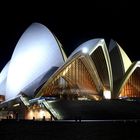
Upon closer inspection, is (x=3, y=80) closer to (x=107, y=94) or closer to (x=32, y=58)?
(x=32, y=58)

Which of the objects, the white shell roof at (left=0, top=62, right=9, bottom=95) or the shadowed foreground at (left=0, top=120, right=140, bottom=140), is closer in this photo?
the shadowed foreground at (left=0, top=120, right=140, bottom=140)

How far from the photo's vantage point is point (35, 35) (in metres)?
27.7

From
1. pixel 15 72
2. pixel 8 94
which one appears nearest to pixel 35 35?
pixel 15 72

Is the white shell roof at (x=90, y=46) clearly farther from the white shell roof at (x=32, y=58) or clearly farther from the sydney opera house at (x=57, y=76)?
the white shell roof at (x=32, y=58)

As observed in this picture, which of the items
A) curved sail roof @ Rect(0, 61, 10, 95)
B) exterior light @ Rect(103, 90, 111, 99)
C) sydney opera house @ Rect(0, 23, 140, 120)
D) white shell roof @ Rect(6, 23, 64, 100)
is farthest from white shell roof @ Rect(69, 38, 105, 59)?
curved sail roof @ Rect(0, 61, 10, 95)

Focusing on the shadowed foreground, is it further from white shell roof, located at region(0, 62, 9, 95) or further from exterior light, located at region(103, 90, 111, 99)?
white shell roof, located at region(0, 62, 9, 95)

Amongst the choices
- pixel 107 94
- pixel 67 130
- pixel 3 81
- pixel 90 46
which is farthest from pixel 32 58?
pixel 67 130

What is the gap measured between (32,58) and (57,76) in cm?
428

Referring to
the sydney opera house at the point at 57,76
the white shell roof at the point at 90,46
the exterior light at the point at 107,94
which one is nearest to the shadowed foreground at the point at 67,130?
the sydney opera house at the point at 57,76

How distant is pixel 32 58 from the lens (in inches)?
1049

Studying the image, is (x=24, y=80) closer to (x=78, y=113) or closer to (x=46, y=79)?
(x=46, y=79)

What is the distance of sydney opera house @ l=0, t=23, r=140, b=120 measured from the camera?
2242cm

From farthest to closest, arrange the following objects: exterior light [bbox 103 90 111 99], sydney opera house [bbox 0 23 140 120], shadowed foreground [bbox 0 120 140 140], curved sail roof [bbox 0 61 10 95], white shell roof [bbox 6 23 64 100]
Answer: curved sail roof [bbox 0 61 10 95], white shell roof [bbox 6 23 64 100], exterior light [bbox 103 90 111 99], sydney opera house [bbox 0 23 140 120], shadowed foreground [bbox 0 120 140 140]

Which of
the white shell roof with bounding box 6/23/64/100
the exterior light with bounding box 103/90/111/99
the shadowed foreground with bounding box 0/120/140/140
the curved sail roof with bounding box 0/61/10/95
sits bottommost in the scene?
the shadowed foreground with bounding box 0/120/140/140
